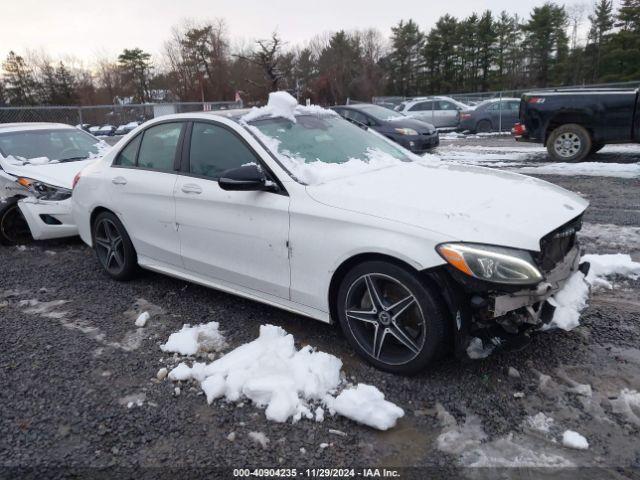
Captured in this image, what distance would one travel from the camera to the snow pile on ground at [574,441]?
8.07ft

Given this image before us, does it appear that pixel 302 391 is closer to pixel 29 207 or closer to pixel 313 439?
pixel 313 439

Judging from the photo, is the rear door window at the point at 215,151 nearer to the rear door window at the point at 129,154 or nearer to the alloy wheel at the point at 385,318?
the rear door window at the point at 129,154

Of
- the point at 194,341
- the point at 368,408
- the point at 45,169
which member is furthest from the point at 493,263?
the point at 45,169

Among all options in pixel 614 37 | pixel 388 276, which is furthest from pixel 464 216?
pixel 614 37

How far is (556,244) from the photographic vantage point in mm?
3041

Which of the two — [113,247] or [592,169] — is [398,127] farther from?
[113,247]

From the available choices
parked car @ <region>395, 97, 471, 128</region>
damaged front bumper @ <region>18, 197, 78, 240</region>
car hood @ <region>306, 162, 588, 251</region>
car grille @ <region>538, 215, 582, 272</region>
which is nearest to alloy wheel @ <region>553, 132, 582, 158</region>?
car hood @ <region>306, 162, 588, 251</region>

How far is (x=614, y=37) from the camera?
4225 centimetres

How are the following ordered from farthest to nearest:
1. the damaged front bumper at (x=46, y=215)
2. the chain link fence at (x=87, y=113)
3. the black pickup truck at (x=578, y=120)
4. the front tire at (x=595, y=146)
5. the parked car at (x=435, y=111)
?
the parked car at (x=435, y=111) → the chain link fence at (x=87, y=113) → the front tire at (x=595, y=146) → the black pickup truck at (x=578, y=120) → the damaged front bumper at (x=46, y=215)

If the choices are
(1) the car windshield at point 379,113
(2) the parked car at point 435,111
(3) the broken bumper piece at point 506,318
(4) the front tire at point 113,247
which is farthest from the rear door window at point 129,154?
(2) the parked car at point 435,111

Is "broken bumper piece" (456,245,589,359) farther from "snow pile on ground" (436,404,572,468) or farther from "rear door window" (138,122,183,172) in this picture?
"rear door window" (138,122,183,172)

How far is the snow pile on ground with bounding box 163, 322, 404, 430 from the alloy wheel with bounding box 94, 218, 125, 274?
208 cm

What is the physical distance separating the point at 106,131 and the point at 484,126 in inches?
550

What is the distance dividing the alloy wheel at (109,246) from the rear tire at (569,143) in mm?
9426
